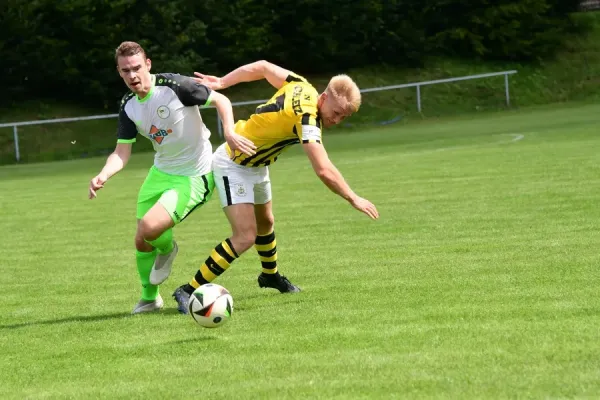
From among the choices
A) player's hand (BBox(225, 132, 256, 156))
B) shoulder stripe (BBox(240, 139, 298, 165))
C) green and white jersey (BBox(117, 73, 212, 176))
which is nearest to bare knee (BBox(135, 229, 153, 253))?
green and white jersey (BBox(117, 73, 212, 176))

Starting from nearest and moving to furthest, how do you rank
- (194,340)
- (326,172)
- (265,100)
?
(194,340) < (326,172) < (265,100)

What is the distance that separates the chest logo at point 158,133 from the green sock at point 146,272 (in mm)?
936

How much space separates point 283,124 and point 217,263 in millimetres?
1217

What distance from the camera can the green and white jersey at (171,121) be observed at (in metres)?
9.55

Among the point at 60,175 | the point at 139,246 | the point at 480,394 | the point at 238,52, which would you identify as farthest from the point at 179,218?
the point at 238,52

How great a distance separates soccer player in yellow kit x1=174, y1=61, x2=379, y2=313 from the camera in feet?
28.9

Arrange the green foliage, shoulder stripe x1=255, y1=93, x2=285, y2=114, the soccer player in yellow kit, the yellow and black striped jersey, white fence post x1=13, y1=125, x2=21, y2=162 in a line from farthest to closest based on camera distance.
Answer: the green foliage → white fence post x1=13, y1=125, x2=21, y2=162 → shoulder stripe x1=255, y1=93, x2=285, y2=114 → the yellow and black striped jersey → the soccer player in yellow kit

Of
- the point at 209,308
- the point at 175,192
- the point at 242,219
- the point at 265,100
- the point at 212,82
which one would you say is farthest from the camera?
the point at 265,100

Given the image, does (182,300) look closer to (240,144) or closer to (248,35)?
(240,144)

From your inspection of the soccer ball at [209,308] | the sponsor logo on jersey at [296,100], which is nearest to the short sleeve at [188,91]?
the sponsor logo on jersey at [296,100]

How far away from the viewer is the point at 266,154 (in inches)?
372

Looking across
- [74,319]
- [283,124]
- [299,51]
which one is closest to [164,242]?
[74,319]

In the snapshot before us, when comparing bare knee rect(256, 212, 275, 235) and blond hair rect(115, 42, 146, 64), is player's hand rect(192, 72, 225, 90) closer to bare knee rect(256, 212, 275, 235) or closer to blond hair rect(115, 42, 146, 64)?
blond hair rect(115, 42, 146, 64)

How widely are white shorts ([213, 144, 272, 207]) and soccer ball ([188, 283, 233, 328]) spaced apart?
1262 mm
